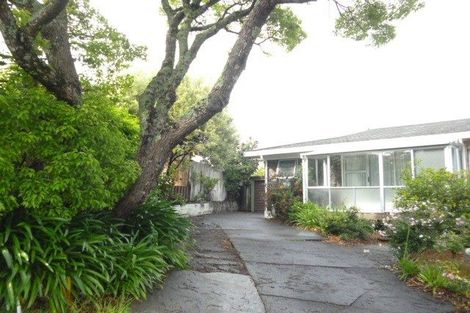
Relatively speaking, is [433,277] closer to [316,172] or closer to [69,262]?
[69,262]

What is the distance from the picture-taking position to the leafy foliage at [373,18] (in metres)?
8.67

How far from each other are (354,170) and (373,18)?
696cm

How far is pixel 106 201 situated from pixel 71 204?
0.65 metres

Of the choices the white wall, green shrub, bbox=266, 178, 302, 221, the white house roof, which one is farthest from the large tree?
the white wall

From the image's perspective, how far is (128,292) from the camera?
4766mm

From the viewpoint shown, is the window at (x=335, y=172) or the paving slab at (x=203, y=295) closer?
the paving slab at (x=203, y=295)

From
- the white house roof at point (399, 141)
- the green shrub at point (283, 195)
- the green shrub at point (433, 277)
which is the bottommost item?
the green shrub at point (433, 277)

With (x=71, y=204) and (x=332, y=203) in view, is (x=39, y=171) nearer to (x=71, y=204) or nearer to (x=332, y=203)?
(x=71, y=204)

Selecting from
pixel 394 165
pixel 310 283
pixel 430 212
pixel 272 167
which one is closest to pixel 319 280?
pixel 310 283

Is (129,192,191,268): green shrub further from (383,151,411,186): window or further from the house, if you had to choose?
(383,151,411,186): window

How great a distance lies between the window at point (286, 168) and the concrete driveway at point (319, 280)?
24.9 ft

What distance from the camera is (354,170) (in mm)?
14656

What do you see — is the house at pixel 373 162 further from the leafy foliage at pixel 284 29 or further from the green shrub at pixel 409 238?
the leafy foliage at pixel 284 29

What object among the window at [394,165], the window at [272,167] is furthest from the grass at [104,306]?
the window at [272,167]
